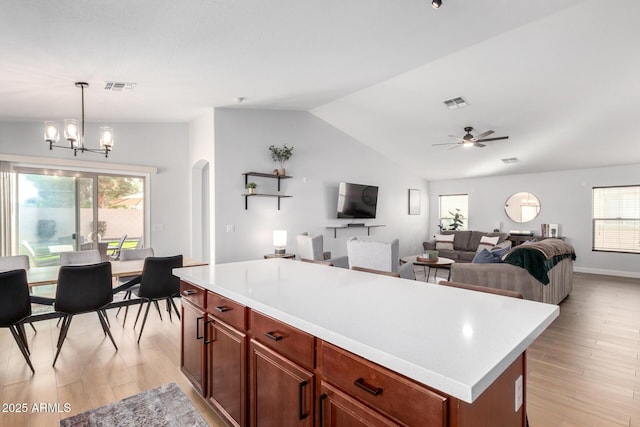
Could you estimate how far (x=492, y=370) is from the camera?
0.85m

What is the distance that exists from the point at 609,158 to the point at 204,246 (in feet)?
27.1

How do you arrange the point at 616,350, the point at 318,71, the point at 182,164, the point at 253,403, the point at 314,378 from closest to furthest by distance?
the point at 314,378 < the point at 253,403 < the point at 616,350 < the point at 318,71 < the point at 182,164

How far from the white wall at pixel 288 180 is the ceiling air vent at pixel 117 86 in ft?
5.26

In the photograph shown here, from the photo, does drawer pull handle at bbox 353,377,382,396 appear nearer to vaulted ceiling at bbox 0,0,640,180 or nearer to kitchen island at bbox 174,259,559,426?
kitchen island at bbox 174,259,559,426

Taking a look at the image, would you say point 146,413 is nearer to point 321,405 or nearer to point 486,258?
point 321,405

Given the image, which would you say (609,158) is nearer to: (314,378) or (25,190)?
(314,378)

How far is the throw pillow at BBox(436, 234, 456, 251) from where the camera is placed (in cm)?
851

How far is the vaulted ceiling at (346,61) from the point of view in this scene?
7.80ft

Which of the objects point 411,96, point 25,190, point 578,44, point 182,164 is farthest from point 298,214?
point 578,44

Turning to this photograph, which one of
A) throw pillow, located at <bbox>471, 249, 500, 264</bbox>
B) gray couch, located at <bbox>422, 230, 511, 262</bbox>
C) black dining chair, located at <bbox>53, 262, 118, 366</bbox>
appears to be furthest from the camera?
gray couch, located at <bbox>422, 230, 511, 262</bbox>

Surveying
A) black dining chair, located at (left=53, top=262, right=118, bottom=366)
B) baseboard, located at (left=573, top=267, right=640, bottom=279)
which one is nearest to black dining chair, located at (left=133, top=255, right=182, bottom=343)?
black dining chair, located at (left=53, top=262, right=118, bottom=366)

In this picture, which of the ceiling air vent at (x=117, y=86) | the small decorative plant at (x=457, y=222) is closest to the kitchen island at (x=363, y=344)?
the ceiling air vent at (x=117, y=86)

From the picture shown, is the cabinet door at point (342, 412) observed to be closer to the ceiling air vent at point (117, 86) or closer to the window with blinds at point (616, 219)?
the ceiling air vent at point (117, 86)

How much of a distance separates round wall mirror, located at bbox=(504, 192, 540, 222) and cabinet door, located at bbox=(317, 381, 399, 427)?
872cm
